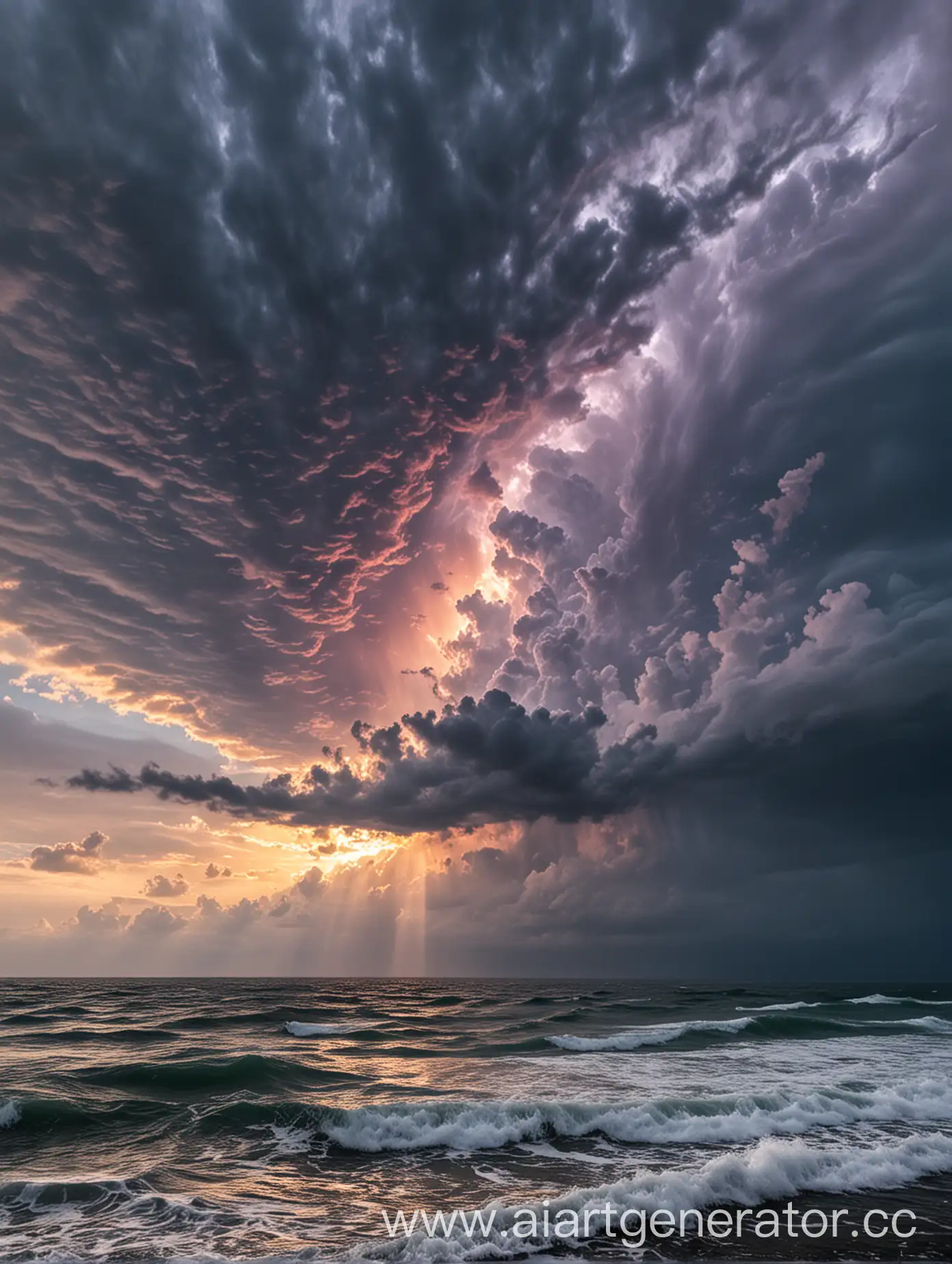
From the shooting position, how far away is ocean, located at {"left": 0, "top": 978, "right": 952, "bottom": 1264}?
11141 mm

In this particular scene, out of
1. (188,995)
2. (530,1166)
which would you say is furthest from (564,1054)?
(188,995)

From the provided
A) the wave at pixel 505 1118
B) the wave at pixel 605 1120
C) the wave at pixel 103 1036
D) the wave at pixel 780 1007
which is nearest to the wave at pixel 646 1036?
the wave at pixel 780 1007

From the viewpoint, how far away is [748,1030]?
4112 cm

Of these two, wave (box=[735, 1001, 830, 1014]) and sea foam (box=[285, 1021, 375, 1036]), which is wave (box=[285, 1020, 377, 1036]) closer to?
sea foam (box=[285, 1021, 375, 1036])

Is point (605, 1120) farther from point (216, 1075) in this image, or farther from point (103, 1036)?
point (103, 1036)

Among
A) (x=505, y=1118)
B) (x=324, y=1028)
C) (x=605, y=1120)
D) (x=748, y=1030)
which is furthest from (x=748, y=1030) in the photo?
(x=505, y=1118)

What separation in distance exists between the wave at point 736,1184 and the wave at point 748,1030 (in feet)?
Result: 64.0

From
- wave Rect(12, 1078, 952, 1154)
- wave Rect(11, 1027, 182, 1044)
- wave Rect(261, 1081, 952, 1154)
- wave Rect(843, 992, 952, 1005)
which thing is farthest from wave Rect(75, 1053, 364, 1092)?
wave Rect(843, 992, 952, 1005)

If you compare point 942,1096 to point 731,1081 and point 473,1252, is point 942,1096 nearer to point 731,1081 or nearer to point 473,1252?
point 731,1081

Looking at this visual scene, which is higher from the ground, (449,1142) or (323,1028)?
(323,1028)

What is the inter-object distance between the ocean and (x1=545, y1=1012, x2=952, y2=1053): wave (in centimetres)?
49

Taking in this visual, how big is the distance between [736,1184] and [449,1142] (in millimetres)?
7412

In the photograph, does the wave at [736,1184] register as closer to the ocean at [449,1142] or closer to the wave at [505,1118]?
the ocean at [449,1142]

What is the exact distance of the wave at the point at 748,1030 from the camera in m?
34.2
